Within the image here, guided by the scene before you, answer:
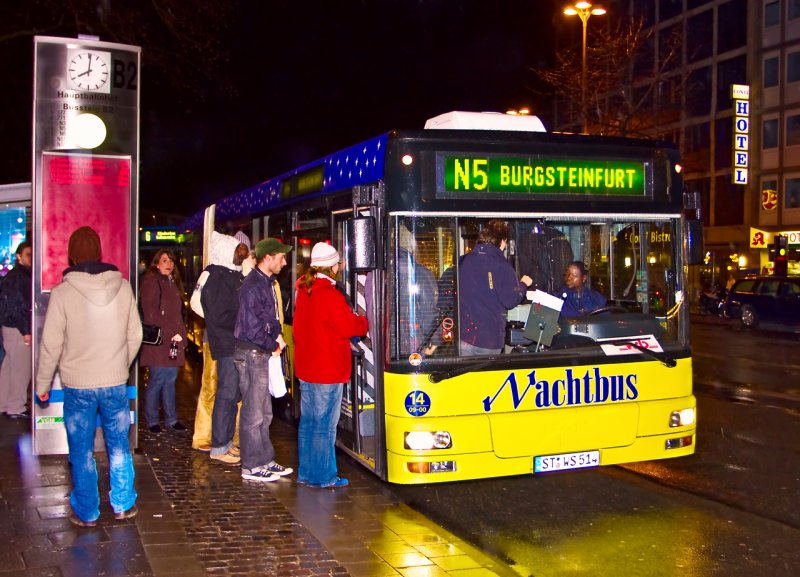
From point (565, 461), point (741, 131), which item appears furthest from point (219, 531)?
point (741, 131)

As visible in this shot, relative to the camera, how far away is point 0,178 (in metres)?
23.5

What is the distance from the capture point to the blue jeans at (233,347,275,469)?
23.9 ft

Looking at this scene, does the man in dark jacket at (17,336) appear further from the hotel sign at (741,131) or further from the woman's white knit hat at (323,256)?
the hotel sign at (741,131)

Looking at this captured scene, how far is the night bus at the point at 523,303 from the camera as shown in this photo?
6.33 meters

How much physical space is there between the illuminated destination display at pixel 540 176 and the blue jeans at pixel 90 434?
275 cm

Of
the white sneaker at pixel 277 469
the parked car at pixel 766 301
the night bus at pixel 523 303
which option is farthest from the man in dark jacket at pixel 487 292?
the parked car at pixel 766 301

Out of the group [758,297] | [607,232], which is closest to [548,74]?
[758,297]

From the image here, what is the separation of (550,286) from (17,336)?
620 cm

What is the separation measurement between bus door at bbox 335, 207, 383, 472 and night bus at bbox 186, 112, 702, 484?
0.02 metres

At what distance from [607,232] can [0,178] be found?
808 inches

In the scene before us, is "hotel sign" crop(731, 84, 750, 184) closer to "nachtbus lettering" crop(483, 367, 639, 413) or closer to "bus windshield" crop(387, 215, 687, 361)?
"bus windshield" crop(387, 215, 687, 361)

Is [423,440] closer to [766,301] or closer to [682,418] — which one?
[682,418]

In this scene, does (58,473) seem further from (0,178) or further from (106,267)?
(0,178)

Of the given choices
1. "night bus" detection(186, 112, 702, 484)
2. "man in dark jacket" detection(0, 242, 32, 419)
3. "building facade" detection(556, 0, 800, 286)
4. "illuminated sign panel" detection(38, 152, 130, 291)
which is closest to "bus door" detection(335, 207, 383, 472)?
"night bus" detection(186, 112, 702, 484)
